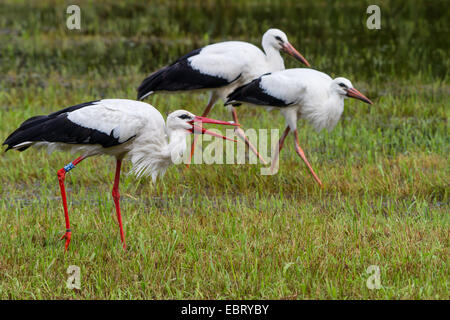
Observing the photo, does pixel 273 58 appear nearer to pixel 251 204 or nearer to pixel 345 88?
pixel 345 88

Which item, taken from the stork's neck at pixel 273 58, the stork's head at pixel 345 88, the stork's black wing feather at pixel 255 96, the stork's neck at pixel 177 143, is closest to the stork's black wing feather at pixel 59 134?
the stork's neck at pixel 177 143

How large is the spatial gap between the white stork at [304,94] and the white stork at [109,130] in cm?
162

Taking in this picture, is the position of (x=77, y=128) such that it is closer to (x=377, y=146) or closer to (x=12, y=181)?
(x=12, y=181)

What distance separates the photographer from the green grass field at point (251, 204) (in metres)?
4.04

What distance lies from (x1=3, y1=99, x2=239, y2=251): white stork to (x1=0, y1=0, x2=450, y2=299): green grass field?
0.40 meters

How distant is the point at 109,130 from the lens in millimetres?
4652

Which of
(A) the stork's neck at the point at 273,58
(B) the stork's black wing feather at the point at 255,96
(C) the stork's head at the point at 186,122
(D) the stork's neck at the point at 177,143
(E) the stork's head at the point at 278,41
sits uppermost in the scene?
(E) the stork's head at the point at 278,41

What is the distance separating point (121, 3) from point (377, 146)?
11.5m

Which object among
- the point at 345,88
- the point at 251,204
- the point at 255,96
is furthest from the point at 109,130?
the point at 345,88

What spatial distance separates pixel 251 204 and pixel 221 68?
61.0 inches

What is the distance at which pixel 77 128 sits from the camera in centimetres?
468

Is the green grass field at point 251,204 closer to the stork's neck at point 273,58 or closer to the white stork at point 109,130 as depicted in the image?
the white stork at point 109,130
